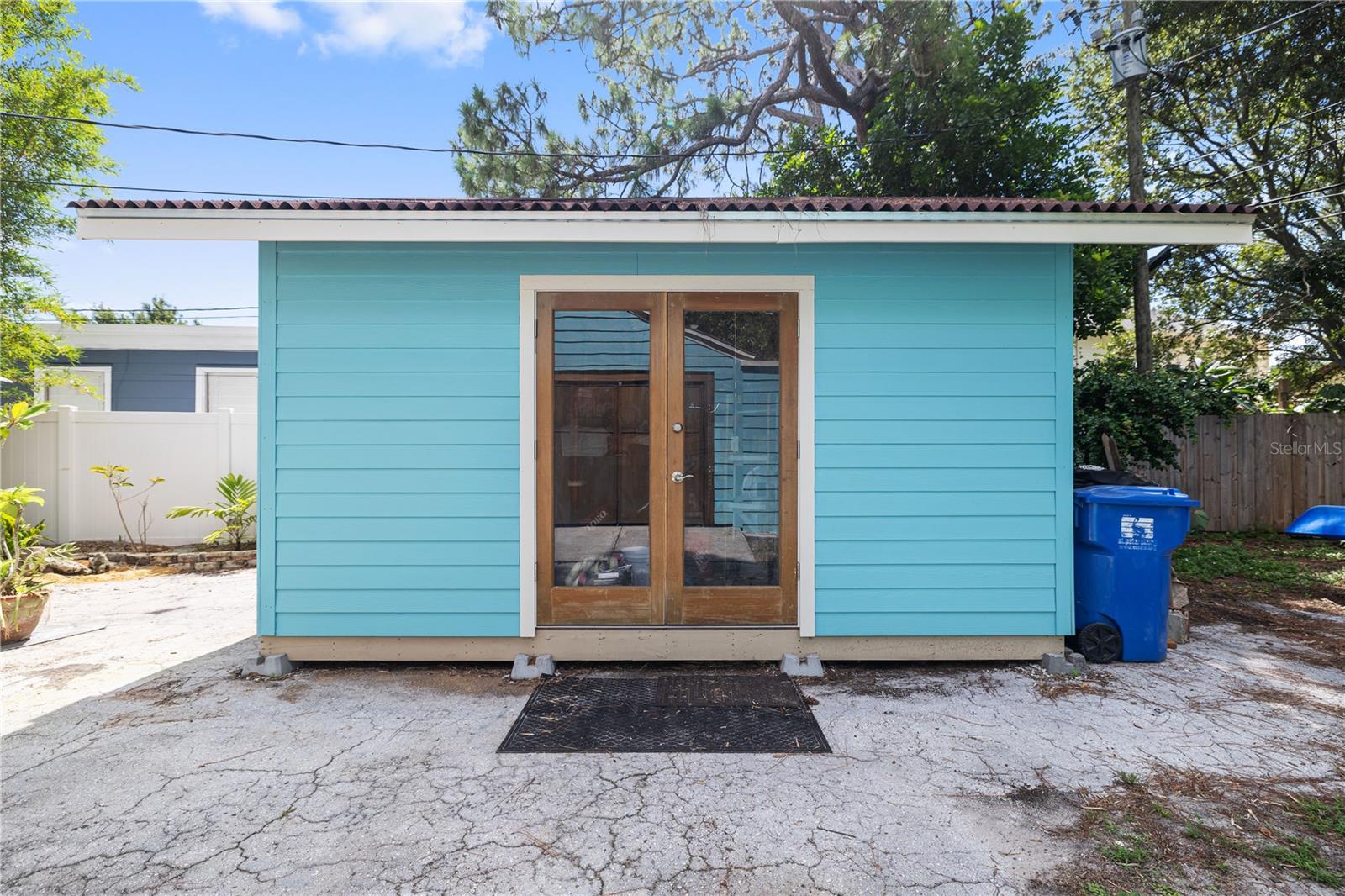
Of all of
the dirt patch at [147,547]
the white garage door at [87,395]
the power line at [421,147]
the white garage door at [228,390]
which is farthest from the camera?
the white garage door at [228,390]

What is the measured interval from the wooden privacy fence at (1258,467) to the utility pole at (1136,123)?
2.47 metres

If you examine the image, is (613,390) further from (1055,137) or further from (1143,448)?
(1055,137)

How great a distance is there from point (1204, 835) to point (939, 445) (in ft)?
6.61

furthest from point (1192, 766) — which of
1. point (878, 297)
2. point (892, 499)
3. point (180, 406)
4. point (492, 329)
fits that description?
point (180, 406)

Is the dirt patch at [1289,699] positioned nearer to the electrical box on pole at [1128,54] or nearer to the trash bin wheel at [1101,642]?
the trash bin wheel at [1101,642]

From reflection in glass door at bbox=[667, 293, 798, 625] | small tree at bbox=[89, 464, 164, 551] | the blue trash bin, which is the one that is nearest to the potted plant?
small tree at bbox=[89, 464, 164, 551]

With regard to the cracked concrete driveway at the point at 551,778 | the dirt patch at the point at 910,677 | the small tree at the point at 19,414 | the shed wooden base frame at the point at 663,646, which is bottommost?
the cracked concrete driveway at the point at 551,778

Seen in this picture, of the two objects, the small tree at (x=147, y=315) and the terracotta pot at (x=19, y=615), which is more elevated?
the small tree at (x=147, y=315)

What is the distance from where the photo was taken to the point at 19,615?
4.25m

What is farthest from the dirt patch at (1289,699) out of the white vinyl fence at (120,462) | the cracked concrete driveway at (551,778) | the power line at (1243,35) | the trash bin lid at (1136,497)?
the white vinyl fence at (120,462)

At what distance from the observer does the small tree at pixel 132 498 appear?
7266mm

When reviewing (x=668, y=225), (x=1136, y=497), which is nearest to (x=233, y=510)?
(x=668, y=225)

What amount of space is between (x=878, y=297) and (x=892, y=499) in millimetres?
1132

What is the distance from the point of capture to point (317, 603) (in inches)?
144
